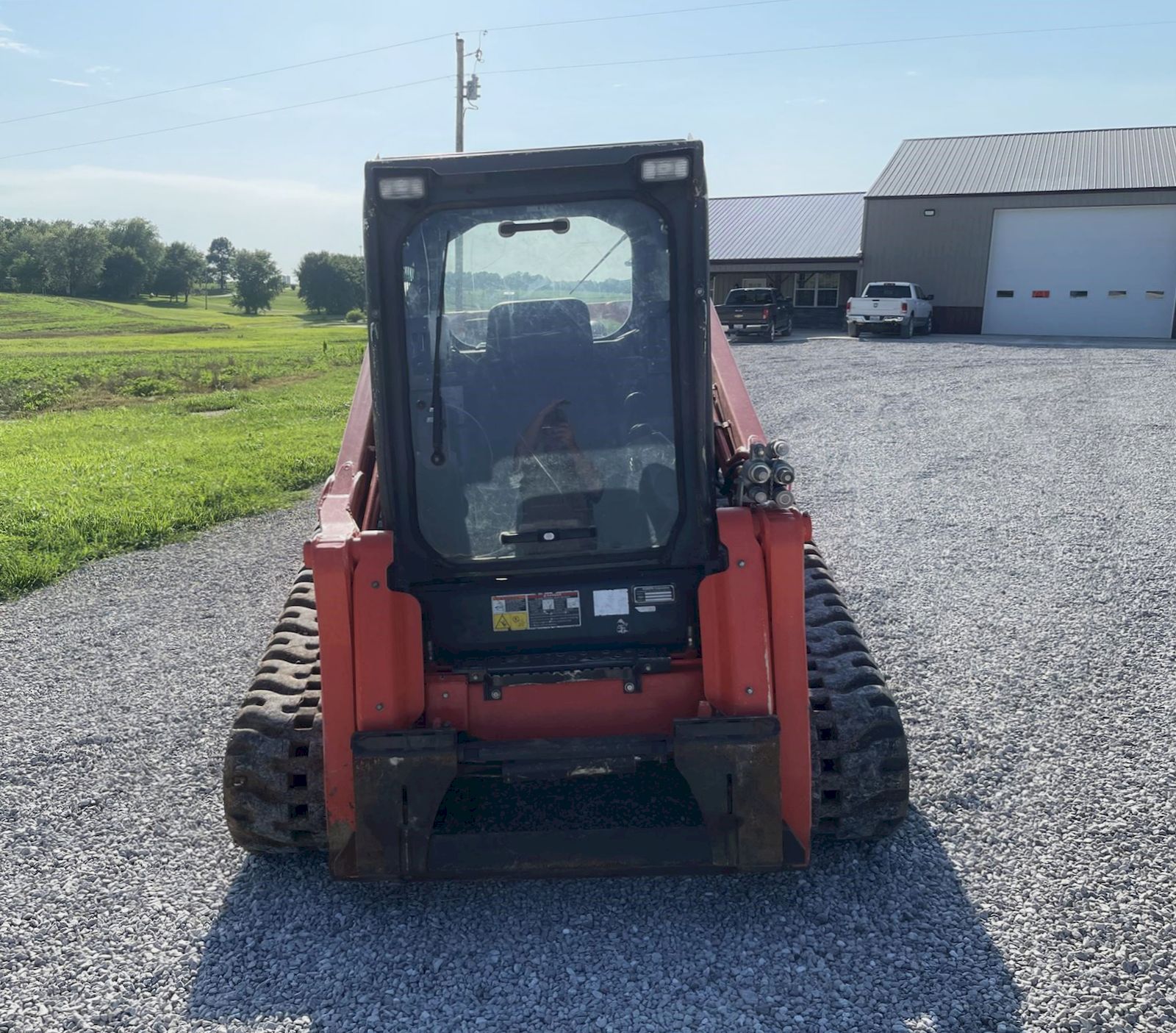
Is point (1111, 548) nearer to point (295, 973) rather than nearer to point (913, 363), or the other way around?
point (295, 973)

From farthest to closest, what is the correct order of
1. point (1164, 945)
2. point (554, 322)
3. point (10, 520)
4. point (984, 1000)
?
point (10, 520)
point (554, 322)
point (1164, 945)
point (984, 1000)

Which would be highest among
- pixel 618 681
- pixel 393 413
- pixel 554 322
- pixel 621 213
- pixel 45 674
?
pixel 621 213

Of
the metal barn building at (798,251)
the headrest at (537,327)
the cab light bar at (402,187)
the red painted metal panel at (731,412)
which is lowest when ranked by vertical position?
the red painted metal panel at (731,412)

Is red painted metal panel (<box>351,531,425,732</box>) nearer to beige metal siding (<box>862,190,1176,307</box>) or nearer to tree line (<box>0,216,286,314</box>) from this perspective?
beige metal siding (<box>862,190,1176,307</box>)

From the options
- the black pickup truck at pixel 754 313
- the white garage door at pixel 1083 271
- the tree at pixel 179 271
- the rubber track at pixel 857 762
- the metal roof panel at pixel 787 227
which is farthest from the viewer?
the tree at pixel 179 271

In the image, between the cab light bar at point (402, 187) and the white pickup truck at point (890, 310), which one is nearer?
the cab light bar at point (402, 187)

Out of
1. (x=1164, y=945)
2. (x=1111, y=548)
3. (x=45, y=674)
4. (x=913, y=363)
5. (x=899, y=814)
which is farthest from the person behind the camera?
(x=913, y=363)

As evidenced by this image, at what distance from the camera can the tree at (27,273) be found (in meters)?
96.6

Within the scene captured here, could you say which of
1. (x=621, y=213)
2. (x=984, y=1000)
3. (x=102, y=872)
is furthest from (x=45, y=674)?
(x=984, y=1000)

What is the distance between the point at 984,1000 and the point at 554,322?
264cm

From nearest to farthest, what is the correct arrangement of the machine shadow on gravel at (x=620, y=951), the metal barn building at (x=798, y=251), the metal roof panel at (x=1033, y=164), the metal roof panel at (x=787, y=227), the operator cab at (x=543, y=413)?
the machine shadow on gravel at (x=620, y=951), the operator cab at (x=543, y=413), the metal roof panel at (x=1033, y=164), the metal barn building at (x=798, y=251), the metal roof panel at (x=787, y=227)

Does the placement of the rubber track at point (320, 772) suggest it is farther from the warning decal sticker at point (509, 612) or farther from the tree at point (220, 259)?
the tree at point (220, 259)

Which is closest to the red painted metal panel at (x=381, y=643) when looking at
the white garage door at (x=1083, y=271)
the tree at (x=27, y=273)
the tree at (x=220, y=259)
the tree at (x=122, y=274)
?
the white garage door at (x=1083, y=271)

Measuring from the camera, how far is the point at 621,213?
12.0ft
